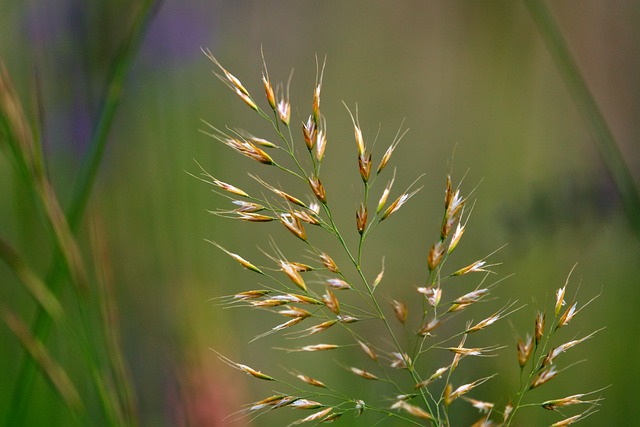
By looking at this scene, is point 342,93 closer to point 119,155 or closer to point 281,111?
point 119,155

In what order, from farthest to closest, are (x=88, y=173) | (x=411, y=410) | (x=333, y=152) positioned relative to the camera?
(x=333, y=152) < (x=88, y=173) < (x=411, y=410)

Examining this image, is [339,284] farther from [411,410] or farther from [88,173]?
[88,173]

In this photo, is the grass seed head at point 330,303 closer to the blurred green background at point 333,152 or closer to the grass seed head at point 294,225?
the grass seed head at point 294,225

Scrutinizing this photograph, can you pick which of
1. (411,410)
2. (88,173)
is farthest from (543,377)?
(88,173)

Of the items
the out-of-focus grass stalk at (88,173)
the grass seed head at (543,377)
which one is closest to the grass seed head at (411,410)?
the grass seed head at (543,377)

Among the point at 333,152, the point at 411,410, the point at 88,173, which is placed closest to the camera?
the point at 411,410

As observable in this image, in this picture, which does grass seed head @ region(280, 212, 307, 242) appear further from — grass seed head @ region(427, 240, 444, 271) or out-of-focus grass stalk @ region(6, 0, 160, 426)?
out-of-focus grass stalk @ region(6, 0, 160, 426)

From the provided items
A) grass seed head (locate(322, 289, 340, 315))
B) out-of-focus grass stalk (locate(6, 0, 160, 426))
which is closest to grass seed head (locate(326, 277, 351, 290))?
grass seed head (locate(322, 289, 340, 315))

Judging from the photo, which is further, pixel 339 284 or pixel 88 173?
pixel 88 173
